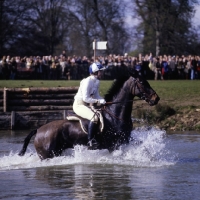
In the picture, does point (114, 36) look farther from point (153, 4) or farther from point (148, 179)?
point (148, 179)

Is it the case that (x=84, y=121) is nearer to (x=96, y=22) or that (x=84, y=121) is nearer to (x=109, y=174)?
(x=109, y=174)

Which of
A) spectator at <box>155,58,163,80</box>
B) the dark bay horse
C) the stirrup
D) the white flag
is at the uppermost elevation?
the white flag

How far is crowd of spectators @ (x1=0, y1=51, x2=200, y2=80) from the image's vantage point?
1834 inches

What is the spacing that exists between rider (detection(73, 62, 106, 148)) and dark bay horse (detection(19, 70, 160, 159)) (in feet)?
0.53

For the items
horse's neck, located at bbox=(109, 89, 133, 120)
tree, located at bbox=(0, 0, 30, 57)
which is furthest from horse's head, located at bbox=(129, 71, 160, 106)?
tree, located at bbox=(0, 0, 30, 57)

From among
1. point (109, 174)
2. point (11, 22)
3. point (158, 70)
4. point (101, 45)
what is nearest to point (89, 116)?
point (109, 174)

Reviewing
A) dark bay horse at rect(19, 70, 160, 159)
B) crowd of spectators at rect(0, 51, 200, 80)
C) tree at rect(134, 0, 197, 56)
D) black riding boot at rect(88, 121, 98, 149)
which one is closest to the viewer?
black riding boot at rect(88, 121, 98, 149)

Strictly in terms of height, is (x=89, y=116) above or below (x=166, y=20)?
below

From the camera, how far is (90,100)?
15922mm

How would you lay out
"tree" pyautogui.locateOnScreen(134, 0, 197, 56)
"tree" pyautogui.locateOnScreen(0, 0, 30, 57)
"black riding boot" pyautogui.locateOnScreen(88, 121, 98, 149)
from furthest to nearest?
"tree" pyautogui.locateOnScreen(0, 0, 30, 57)
"tree" pyautogui.locateOnScreen(134, 0, 197, 56)
"black riding boot" pyautogui.locateOnScreen(88, 121, 98, 149)

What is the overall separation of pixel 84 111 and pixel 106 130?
64 centimetres

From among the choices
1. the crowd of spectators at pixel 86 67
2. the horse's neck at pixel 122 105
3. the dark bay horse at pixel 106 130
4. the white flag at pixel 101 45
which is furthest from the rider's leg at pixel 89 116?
the crowd of spectators at pixel 86 67

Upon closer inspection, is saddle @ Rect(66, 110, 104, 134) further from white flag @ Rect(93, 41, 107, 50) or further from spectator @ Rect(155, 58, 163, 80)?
spectator @ Rect(155, 58, 163, 80)

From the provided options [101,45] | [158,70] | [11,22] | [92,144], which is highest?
[11,22]
